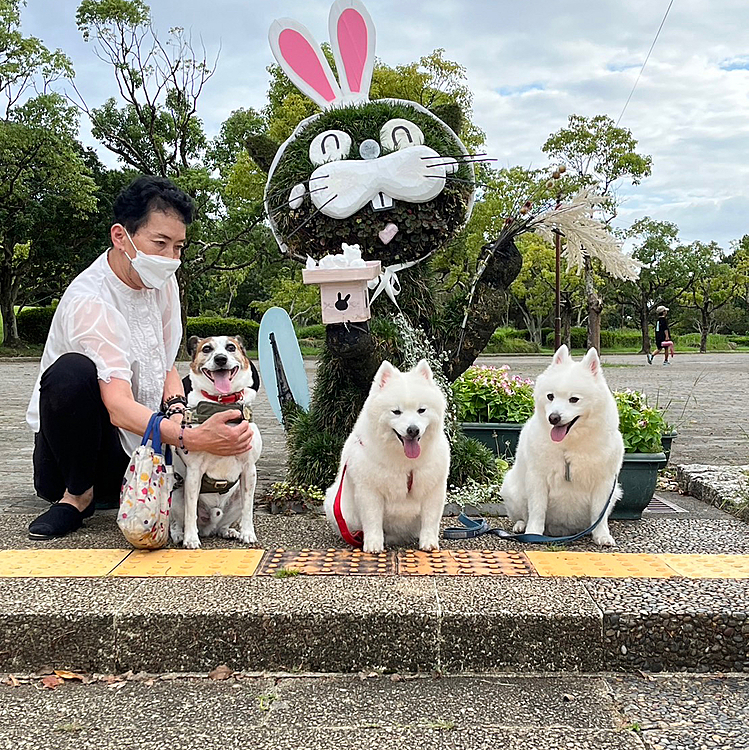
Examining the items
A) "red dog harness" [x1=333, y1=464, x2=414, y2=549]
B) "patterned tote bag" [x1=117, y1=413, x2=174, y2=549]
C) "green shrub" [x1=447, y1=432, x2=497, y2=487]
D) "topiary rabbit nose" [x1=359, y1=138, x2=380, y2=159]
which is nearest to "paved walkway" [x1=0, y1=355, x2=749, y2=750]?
"patterned tote bag" [x1=117, y1=413, x2=174, y2=549]

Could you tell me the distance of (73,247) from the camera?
28781 millimetres

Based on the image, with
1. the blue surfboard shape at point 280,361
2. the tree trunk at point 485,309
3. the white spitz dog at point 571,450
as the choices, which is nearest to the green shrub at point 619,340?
the blue surfboard shape at point 280,361

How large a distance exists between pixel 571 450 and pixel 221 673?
78.3 inches

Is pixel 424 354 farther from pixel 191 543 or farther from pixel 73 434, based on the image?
pixel 73 434

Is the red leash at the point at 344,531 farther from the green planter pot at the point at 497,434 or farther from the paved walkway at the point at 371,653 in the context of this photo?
the green planter pot at the point at 497,434

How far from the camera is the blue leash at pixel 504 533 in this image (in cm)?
370

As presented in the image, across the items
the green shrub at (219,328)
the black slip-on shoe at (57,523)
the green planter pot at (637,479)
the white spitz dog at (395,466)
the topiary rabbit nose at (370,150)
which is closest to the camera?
the white spitz dog at (395,466)

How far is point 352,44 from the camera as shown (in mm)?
4969

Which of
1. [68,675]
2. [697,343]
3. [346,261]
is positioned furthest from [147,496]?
[697,343]

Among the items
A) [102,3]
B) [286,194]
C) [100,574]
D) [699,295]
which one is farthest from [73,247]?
[699,295]

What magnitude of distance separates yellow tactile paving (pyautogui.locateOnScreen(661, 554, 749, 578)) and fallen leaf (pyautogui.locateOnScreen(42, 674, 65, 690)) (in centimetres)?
248

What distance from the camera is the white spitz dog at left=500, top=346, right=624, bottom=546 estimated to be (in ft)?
11.8

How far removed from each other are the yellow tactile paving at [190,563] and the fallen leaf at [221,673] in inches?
18.9

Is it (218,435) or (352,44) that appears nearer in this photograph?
(218,435)
